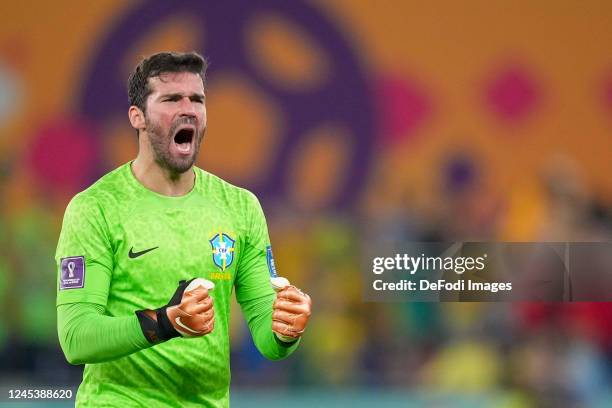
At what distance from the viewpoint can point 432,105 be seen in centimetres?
848

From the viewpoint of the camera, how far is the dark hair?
3416mm

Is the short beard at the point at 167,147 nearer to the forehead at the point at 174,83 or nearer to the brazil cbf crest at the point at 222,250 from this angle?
the forehead at the point at 174,83

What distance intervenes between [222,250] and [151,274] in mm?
262

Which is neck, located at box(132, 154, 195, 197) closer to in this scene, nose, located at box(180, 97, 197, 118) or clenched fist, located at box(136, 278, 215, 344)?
nose, located at box(180, 97, 197, 118)

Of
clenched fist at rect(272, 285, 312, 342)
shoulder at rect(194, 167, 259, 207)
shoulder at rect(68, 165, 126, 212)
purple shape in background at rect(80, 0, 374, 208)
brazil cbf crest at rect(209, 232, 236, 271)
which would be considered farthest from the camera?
purple shape in background at rect(80, 0, 374, 208)

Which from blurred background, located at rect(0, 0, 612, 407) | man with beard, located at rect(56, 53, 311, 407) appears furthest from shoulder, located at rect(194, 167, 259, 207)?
blurred background, located at rect(0, 0, 612, 407)

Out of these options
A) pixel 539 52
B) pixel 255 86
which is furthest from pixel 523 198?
pixel 255 86

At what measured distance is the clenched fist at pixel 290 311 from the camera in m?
3.20

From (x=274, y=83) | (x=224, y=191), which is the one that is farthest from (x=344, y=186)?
(x=224, y=191)

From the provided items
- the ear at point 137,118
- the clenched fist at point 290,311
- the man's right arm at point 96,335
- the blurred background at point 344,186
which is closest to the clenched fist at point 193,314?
the man's right arm at point 96,335

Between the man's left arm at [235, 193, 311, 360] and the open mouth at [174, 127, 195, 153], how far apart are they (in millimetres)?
346

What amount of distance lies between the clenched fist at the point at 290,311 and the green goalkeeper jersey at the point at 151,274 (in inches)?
4.9

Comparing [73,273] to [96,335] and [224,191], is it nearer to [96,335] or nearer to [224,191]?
[96,335]

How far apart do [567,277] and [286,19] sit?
2.91 m
